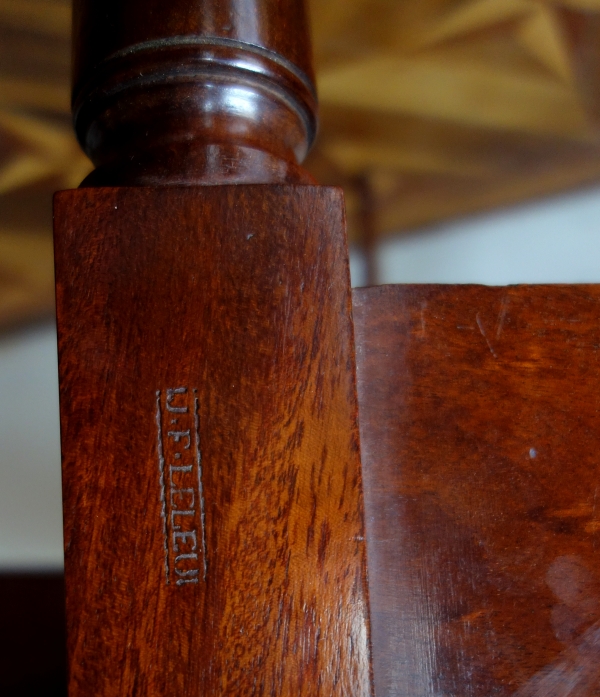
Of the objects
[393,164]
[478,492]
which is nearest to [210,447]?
[478,492]

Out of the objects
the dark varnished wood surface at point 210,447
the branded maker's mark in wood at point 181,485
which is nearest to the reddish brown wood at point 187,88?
the dark varnished wood surface at point 210,447

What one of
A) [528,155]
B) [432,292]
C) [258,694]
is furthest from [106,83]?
[528,155]

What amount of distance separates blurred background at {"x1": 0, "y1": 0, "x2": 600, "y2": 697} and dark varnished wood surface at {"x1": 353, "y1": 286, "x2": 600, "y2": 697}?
43 cm

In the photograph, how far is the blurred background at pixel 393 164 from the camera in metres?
0.75

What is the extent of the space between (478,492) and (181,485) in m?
0.21

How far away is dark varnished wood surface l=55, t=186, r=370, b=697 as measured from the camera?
36 cm

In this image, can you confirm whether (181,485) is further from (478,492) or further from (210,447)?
(478,492)

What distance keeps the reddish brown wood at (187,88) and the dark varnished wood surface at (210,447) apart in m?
0.04

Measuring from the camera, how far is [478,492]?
46 cm

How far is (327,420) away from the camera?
0.39m

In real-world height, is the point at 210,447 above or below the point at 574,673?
above

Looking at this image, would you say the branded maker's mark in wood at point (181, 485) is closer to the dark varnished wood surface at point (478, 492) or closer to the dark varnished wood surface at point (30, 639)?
the dark varnished wood surface at point (478, 492)

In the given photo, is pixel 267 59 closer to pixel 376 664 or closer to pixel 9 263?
pixel 376 664

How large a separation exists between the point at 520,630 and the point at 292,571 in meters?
0.19
